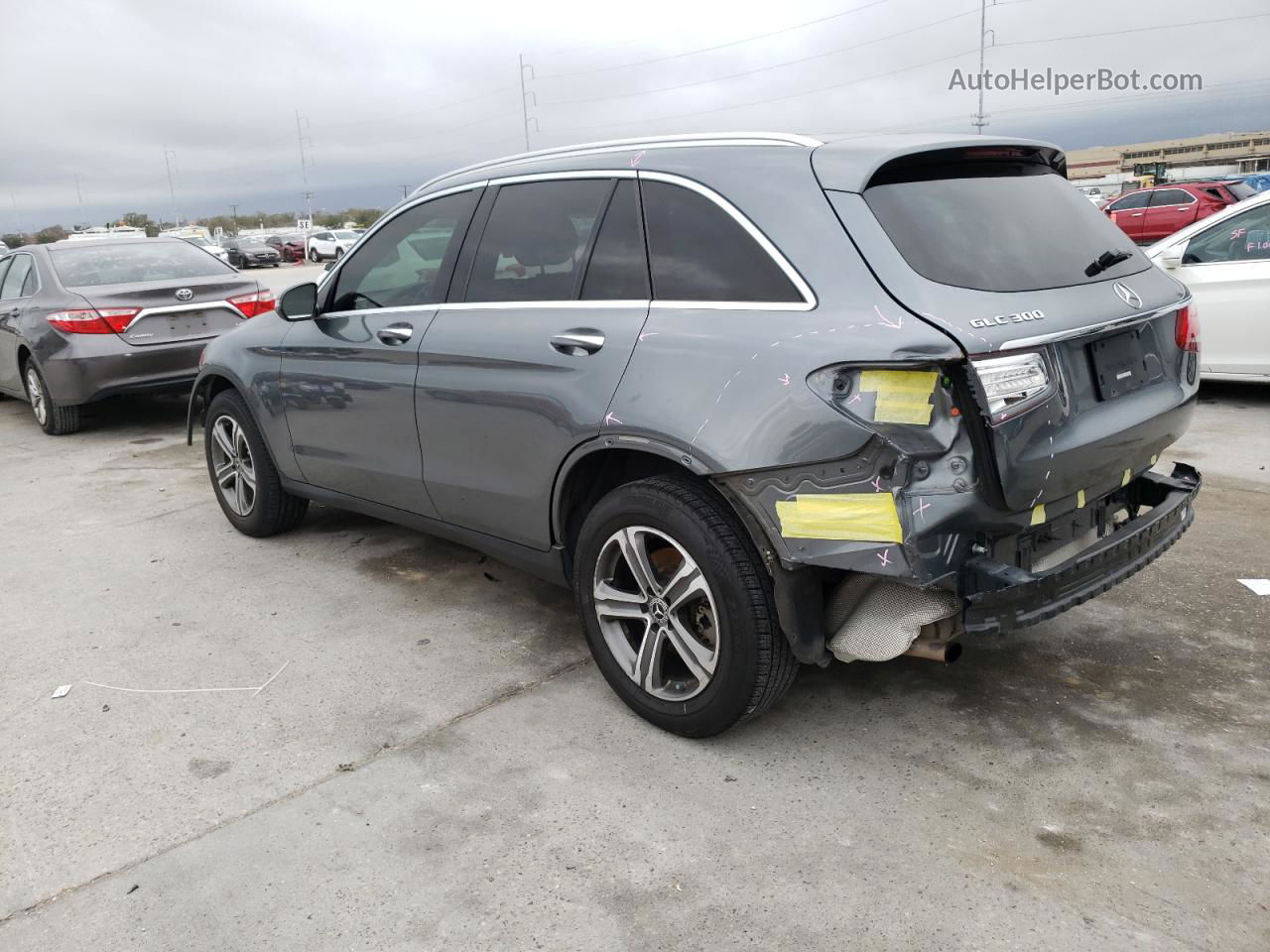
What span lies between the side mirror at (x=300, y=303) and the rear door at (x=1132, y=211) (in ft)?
73.6

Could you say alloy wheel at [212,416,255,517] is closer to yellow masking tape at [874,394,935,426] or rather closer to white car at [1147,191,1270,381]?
yellow masking tape at [874,394,935,426]

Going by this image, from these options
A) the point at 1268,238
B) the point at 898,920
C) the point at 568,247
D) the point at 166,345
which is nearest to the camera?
the point at 898,920

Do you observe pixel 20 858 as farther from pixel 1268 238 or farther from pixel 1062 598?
pixel 1268 238

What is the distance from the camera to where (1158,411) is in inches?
124

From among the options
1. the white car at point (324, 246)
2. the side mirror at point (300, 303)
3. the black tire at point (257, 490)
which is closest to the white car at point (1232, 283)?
the side mirror at point (300, 303)

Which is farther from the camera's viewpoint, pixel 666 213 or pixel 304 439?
pixel 304 439

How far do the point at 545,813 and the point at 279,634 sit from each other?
72.4 inches

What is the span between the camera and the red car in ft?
73.7

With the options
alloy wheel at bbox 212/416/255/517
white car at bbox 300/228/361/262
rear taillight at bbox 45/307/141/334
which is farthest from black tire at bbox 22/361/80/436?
white car at bbox 300/228/361/262

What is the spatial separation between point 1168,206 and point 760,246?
78.7ft

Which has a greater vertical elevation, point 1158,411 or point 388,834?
point 1158,411

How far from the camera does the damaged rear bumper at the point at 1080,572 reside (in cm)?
270

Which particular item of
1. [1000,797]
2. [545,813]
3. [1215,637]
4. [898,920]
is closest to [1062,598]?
[1000,797]

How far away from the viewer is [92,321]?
809 cm
